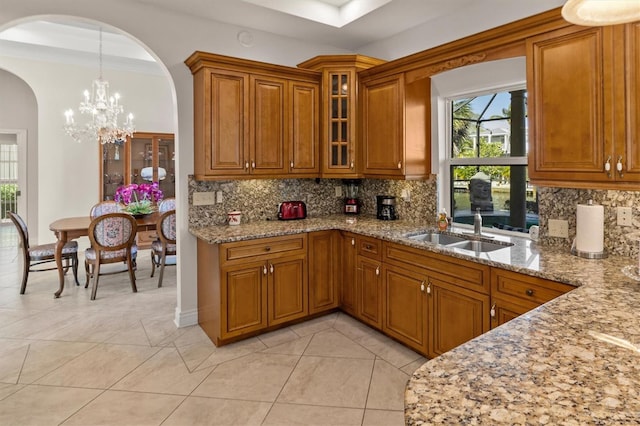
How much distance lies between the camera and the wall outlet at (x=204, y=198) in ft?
11.6

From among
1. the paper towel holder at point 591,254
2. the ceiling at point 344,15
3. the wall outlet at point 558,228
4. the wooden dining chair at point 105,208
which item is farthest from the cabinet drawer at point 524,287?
the wooden dining chair at point 105,208

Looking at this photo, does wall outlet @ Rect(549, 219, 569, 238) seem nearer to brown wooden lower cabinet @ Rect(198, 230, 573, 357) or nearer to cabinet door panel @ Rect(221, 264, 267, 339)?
brown wooden lower cabinet @ Rect(198, 230, 573, 357)

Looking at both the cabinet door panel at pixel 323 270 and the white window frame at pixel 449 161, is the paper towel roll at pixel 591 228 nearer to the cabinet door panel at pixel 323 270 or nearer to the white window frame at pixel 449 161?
the white window frame at pixel 449 161

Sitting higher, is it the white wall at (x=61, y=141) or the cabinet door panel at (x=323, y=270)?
the white wall at (x=61, y=141)

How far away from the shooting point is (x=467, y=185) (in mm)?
3643

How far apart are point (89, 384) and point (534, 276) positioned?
287cm

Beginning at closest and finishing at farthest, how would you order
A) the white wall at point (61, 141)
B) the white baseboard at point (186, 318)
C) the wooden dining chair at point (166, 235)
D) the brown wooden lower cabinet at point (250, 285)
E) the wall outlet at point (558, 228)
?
the wall outlet at point (558, 228), the brown wooden lower cabinet at point (250, 285), the white baseboard at point (186, 318), the wooden dining chair at point (166, 235), the white wall at point (61, 141)

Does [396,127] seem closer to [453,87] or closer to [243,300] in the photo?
[453,87]

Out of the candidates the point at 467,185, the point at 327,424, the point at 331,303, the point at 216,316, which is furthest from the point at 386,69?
the point at 327,424

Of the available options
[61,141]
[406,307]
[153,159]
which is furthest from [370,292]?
[61,141]

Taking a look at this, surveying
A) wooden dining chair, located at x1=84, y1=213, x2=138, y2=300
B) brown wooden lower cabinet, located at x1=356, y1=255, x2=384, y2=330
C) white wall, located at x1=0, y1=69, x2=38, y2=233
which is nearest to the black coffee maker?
brown wooden lower cabinet, located at x1=356, y1=255, x2=384, y2=330

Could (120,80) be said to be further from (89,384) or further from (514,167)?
(514,167)

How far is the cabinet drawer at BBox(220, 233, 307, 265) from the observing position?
309 cm

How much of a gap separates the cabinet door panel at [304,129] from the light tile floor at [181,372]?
151cm
